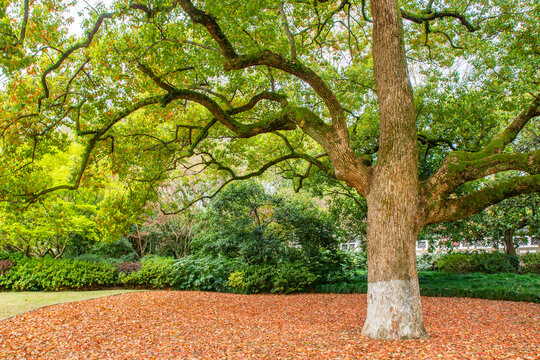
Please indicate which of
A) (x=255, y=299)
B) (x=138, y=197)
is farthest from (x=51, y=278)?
(x=255, y=299)

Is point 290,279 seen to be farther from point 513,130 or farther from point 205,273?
point 513,130

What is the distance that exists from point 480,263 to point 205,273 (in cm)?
966

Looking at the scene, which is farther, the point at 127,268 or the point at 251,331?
the point at 127,268

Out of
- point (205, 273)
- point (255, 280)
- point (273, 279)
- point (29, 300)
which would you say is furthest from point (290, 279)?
point (29, 300)

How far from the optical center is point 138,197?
30.0 feet

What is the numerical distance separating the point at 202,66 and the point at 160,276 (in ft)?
26.5

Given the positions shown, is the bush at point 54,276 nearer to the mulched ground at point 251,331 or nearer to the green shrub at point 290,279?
the mulched ground at point 251,331

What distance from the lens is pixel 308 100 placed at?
10266mm

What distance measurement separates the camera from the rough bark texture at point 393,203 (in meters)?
4.79

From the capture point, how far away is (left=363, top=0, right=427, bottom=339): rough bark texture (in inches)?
188

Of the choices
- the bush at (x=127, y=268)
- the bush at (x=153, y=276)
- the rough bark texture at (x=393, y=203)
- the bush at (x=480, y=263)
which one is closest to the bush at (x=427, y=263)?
the bush at (x=480, y=263)

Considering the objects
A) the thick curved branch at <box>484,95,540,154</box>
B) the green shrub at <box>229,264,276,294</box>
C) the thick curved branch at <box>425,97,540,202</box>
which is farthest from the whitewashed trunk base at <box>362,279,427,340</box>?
the green shrub at <box>229,264,276,294</box>

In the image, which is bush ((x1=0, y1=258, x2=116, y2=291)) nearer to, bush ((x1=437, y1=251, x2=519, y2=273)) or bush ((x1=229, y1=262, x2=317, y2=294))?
bush ((x1=229, y1=262, x2=317, y2=294))

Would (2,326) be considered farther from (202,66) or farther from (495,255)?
(495,255)
